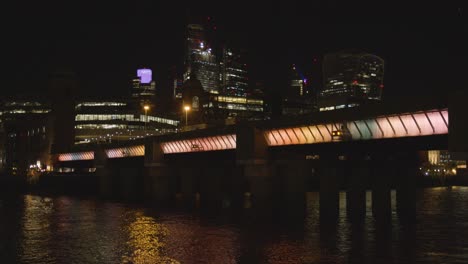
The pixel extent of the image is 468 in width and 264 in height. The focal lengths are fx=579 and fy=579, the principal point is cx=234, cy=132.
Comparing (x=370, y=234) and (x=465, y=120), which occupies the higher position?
(x=465, y=120)

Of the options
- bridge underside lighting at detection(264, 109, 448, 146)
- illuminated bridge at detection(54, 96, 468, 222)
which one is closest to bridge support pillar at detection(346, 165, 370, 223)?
illuminated bridge at detection(54, 96, 468, 222)

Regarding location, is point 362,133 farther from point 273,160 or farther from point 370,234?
point 273,160

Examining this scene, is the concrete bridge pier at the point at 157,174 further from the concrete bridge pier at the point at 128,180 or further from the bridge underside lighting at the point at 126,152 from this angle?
the concrete bridge pier at the point at 128,180

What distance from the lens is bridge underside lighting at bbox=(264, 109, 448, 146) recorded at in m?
45.5

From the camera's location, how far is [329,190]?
66.9 m

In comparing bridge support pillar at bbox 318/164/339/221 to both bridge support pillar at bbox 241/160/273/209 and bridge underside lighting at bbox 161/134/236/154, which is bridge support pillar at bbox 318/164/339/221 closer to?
bridge support pillar at bbox 241/160/273/209

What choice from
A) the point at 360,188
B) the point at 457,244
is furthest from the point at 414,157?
the point at 457,244

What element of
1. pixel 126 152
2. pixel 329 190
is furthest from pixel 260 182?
pixel 126 152

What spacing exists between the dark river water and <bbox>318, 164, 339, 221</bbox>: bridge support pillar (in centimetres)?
139

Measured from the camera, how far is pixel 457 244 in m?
43.8

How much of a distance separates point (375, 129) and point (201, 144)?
1343 inches

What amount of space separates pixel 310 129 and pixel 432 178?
130 metres

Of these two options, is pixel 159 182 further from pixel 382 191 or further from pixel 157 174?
pixel 382 191

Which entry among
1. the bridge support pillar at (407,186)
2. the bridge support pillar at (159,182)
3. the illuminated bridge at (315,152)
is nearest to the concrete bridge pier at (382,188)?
the illuminated bridge at (315,152)
